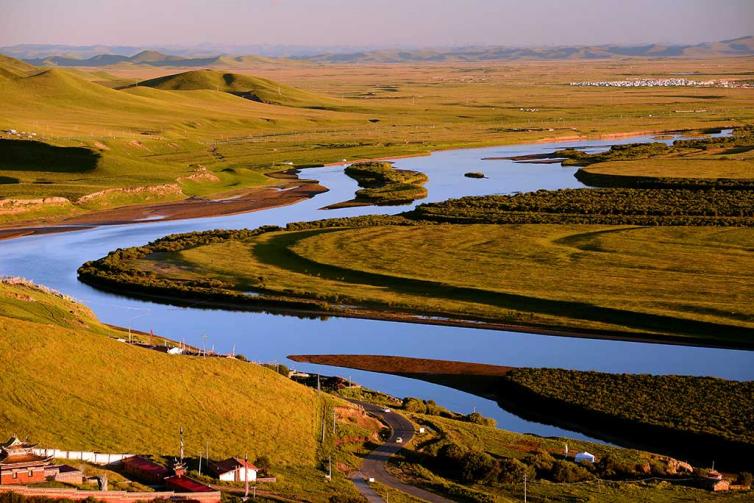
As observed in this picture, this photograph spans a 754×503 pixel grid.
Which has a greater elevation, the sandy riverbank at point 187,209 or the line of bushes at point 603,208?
the line of bushes at point 603,208

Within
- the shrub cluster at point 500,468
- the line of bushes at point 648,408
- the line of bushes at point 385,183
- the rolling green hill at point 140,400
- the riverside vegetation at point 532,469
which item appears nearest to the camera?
the riverside vegetation at point 532,469

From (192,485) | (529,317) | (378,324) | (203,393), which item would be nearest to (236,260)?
(378,324)

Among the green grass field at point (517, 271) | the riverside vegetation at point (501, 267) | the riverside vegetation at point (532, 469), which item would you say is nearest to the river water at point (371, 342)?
the riverside vegetation at point (501, 267)

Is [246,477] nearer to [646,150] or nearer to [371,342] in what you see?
[371,342]

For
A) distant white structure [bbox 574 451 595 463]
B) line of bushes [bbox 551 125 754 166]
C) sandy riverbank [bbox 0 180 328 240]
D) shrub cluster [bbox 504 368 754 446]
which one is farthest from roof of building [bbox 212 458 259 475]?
line of bushes [bbox 551 125 754 166]

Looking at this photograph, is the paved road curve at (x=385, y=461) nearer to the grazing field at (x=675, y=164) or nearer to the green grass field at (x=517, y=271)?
the green grass field at (x=517, y=271)

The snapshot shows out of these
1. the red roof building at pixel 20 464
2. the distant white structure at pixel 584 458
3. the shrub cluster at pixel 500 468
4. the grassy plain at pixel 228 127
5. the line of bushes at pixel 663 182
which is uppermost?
the red roof building at pixel 20 464

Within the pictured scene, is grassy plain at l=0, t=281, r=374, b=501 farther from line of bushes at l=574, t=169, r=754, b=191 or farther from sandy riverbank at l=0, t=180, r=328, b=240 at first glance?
line of bushes at l=574, t=169, r=754, b=191
